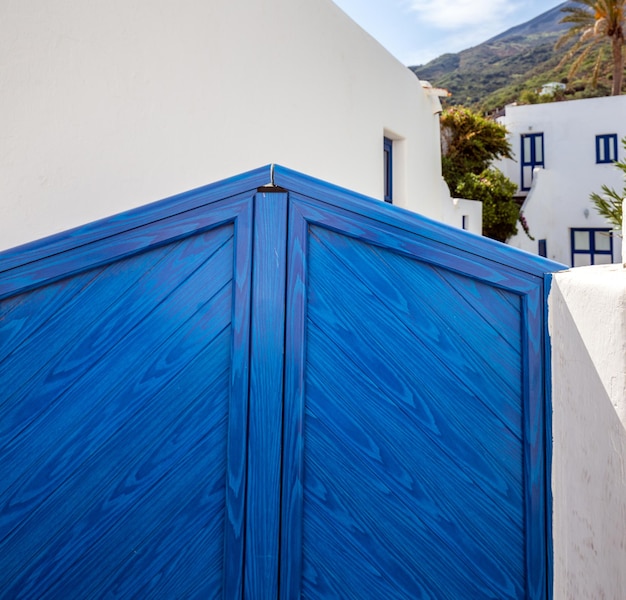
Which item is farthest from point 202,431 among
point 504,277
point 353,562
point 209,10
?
point 209,10

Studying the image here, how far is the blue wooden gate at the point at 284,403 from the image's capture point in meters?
1.81

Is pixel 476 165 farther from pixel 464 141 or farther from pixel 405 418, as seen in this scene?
pixel 405 418

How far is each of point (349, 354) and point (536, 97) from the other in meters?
31.0

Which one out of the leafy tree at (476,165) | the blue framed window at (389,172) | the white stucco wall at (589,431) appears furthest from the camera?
the leafy tree at (476,165)

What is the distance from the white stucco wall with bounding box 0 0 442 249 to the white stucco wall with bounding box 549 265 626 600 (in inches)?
87.9

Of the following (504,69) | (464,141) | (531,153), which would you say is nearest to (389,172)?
(464,141)

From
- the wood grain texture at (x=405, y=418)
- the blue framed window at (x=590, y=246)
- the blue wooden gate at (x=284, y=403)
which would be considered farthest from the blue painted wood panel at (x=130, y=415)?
the blue framed window at (x=590, y=246)

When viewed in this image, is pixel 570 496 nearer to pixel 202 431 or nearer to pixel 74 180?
pixel 202 431

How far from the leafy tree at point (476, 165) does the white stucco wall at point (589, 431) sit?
1462 cm

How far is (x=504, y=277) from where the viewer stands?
1829mm

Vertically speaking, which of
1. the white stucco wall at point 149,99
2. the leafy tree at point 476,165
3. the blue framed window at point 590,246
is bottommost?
the white stucco wall at point 149,99

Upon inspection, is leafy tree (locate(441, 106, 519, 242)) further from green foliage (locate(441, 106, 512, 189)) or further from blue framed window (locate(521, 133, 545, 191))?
blue framed window (locate(521, 133, 545, 191))

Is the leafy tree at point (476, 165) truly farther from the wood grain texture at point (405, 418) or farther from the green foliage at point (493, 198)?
the wood grain texture at point (405, 418)

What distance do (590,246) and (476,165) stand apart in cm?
723
